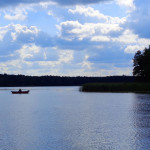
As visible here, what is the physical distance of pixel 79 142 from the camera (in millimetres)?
23781

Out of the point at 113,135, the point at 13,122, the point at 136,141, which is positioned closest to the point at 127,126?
the point at 113,135

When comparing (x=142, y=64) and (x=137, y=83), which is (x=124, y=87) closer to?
(x=137, y=83)

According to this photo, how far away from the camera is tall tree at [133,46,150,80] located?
99.9 meters

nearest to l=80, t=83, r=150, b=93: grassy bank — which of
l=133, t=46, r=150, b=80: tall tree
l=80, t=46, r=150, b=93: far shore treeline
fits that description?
l=80, t=46, r=150, b=93: far shore treeline

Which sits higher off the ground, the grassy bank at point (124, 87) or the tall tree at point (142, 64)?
the tall tree at point (142, 64)

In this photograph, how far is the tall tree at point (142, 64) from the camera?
328ft

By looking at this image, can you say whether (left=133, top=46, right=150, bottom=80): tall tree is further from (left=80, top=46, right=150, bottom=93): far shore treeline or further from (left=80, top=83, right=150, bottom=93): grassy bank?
(left=80, top=83, right=150, bottom=93): grassy bank

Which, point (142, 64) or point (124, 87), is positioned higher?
point (142, 64)

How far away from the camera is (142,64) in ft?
336

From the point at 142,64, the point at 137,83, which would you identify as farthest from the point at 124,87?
the point at 142,64

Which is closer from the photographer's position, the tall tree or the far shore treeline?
the far shore treeline

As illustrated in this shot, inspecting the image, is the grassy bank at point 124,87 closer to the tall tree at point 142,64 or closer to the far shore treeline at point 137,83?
the far shore treeline at point 137,83

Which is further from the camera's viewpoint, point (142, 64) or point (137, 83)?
point (142, 64)

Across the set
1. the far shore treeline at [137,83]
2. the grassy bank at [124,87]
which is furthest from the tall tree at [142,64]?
the grassy bank at [124,87]
